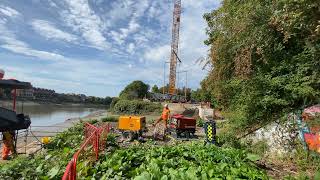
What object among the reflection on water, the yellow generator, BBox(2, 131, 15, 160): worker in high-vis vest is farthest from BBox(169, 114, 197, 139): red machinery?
the reflection on water

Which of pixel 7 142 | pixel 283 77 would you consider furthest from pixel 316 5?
pixel 7 142

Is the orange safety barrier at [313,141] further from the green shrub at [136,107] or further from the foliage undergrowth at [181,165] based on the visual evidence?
the green shrub at [136,107]

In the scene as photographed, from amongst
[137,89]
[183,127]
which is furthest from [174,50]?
[183,127]

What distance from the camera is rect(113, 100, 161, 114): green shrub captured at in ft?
217

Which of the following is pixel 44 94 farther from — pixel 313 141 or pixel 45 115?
pixel 313 141

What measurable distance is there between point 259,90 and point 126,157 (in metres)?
6.12

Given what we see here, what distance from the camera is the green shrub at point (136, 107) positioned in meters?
66.2

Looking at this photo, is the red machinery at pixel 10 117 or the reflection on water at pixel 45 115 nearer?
the red machinery at pixel 10 117

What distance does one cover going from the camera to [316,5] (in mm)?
8719

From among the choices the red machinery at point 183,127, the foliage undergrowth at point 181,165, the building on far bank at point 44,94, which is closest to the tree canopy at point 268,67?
the foliage undergrowth at point 181,165

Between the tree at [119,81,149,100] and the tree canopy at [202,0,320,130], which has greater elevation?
the tree at [119,81,149,100]

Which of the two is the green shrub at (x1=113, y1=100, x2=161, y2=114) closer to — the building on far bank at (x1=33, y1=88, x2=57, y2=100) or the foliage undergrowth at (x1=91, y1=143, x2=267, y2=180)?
the building on far bank at (x1=33, y1=88, x2=57, y2=100)

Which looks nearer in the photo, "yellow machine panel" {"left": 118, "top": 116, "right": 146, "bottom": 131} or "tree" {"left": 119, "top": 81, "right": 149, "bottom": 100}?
"yellow machine panel" {"left": 118, "top": 116, "right": 146, "bottom": 131}

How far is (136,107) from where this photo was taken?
2717 inches
